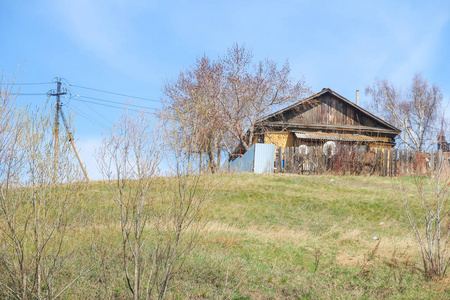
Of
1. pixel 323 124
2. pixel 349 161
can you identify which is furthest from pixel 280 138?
pixel 349 161

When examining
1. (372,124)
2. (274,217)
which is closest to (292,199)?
(274,217)

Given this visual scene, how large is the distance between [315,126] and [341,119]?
2.10 m

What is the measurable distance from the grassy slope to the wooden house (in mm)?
10821

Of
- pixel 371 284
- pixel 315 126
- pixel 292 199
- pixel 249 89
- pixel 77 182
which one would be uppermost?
pixel 249 89

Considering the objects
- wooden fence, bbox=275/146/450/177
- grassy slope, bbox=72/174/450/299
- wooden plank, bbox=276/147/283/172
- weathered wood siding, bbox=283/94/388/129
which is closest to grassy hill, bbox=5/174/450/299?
grassy slope, bbox=72/174/450/299

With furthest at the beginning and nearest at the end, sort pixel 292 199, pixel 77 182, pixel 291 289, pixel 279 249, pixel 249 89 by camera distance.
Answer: pixel 249 89 < pixel 292 199 < pixel 279 249 < pixel 291 289 < pixel 77 182

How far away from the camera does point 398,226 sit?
33.5 ft

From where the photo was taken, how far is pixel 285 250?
7.55 m

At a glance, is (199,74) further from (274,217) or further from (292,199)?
(274,217)

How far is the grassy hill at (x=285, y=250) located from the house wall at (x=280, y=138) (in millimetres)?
11173

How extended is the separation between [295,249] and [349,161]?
11.8 metres

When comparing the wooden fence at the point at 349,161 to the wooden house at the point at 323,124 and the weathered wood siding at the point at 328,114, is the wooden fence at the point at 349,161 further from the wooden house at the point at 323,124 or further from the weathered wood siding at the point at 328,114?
the weathered wood siding at the point at 328,114

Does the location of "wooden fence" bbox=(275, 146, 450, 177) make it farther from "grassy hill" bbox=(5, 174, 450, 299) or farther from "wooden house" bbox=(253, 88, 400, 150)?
"grassy hill" bbox=(5, 174, 450, 299)

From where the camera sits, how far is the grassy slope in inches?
228
